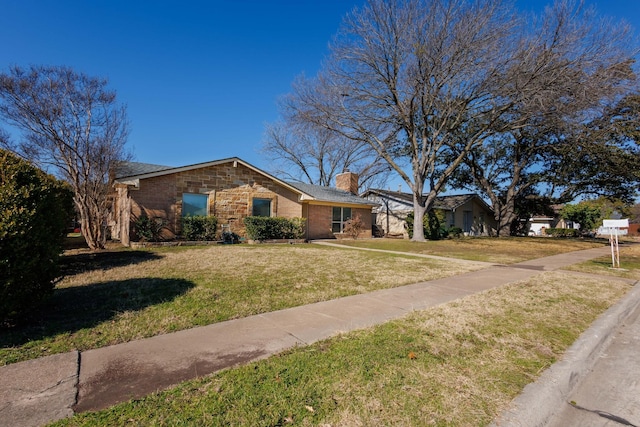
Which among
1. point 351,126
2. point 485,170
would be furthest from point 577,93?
A: point 485,170

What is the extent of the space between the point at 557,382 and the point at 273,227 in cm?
1469

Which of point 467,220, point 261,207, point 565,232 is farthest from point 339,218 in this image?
point 565,232

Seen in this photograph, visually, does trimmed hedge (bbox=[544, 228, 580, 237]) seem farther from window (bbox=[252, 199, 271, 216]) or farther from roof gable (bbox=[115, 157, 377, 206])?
window (bbox=[252, 199, 271, 216])

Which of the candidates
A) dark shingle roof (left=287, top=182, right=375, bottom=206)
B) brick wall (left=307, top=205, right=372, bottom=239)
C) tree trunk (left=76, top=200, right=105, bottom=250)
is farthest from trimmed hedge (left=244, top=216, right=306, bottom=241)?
tree trunk (left=76, top=200, right=105, bottom=250)

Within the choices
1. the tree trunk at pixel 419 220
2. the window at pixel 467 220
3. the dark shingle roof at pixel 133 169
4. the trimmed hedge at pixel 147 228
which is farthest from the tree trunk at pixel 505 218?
the trimmed hedge at pixel 147 228

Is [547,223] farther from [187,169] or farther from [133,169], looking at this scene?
[133,169]

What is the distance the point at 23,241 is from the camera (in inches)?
151

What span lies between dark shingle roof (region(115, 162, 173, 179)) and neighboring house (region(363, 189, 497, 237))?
16.0 meters

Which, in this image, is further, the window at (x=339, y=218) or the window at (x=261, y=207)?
the window at (x=339, y=218)

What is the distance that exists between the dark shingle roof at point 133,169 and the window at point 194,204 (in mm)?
1648

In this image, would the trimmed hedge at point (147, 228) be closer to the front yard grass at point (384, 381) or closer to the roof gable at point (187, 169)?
the roof gable at point (187, 169)

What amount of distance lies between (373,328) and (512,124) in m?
20.3

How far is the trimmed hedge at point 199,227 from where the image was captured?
14.4 metres

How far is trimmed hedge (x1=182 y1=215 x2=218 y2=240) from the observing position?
14367 mm
